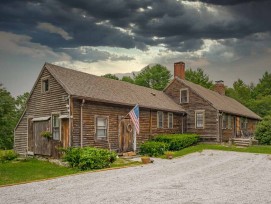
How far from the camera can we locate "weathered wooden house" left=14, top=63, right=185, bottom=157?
22266mm

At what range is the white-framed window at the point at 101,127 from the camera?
23.6 m

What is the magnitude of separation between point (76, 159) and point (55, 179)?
3.55 m

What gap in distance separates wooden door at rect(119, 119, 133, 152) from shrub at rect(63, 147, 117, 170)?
6.14 m

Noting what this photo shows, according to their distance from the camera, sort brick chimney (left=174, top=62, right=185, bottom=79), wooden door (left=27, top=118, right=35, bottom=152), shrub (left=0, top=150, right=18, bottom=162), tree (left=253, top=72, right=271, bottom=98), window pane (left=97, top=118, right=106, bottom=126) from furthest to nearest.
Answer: tree (left=253, top=72, right=271, bottom=98) → brick chimney (left=174, top=62, right=185, bottom=79) → wooden door (left=27, top=118, right=35, bottom=152) → window pane (left=97, top=118, right=106, bottom=126) → shrub (left=0, top=150, right=18, bottom=162)

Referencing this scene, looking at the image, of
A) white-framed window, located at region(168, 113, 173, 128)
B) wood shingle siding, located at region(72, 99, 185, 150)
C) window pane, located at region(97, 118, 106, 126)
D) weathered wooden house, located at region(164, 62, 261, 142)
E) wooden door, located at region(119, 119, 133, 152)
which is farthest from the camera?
weathered wooden house, located at region(164, 62, 261, 142)

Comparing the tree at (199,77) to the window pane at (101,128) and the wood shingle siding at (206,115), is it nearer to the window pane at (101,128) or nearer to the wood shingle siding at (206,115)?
the wood shingle siding at (206,115)

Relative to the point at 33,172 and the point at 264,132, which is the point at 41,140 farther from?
the point at 264,132

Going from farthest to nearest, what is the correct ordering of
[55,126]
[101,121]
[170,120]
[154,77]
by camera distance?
[154,77] < [170,120] < [101,121] < [55,126]

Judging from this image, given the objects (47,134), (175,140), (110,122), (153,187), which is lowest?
(153,187)

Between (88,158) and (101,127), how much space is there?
6211 millimetres

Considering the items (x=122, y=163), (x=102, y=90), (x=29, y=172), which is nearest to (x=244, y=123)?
(x=102, y=90)

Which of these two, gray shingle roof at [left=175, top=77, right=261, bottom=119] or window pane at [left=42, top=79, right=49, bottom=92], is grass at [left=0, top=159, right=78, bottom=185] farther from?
gray shingle roof at [left=175, top=77, right=261, bottom=119]

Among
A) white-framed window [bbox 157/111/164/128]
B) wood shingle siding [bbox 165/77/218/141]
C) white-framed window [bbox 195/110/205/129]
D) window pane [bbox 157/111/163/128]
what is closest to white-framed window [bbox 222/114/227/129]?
wood shingle siding [bbox 165/77/218/141]

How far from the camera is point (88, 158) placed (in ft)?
58.9
